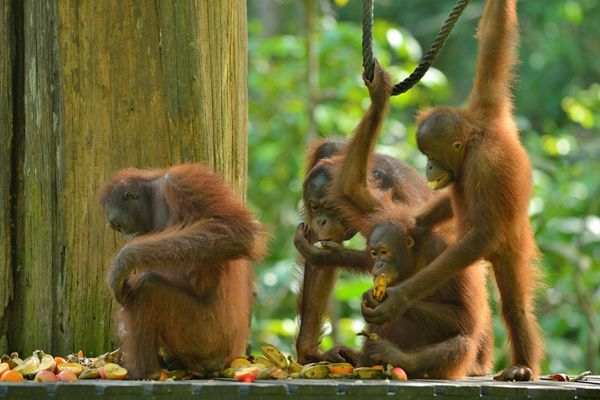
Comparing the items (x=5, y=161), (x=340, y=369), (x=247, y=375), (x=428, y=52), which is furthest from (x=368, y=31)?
(x=5, y=161)

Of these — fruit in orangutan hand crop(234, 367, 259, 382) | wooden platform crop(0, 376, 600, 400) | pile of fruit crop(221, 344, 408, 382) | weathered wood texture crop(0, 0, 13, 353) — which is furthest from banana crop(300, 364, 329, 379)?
weathered wood texture crop(0, 0, 13, 353)

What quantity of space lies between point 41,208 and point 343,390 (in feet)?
5.88

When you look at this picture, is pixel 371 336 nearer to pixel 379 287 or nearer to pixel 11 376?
pixel 379 287

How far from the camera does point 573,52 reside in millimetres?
15445

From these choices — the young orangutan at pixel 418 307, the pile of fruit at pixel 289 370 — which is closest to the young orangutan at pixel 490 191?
the young orangutan at pixel 418 307

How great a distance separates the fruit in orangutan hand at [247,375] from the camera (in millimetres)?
3479

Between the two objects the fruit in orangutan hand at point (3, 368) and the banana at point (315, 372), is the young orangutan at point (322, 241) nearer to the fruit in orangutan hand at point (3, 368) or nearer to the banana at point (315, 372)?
the banana at point (315, 372)

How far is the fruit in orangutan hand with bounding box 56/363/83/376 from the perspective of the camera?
365 centimetres

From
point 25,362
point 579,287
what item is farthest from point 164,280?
point 579,287

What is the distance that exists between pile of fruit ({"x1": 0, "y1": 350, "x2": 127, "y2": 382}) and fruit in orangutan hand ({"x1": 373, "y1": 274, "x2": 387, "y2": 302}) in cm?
99

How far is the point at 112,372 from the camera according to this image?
144 inches

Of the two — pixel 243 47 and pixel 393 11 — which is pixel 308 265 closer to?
pixel 243 47

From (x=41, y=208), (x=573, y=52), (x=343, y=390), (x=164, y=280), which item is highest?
(x=573, y=52)

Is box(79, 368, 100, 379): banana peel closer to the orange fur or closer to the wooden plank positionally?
the wooden plank
